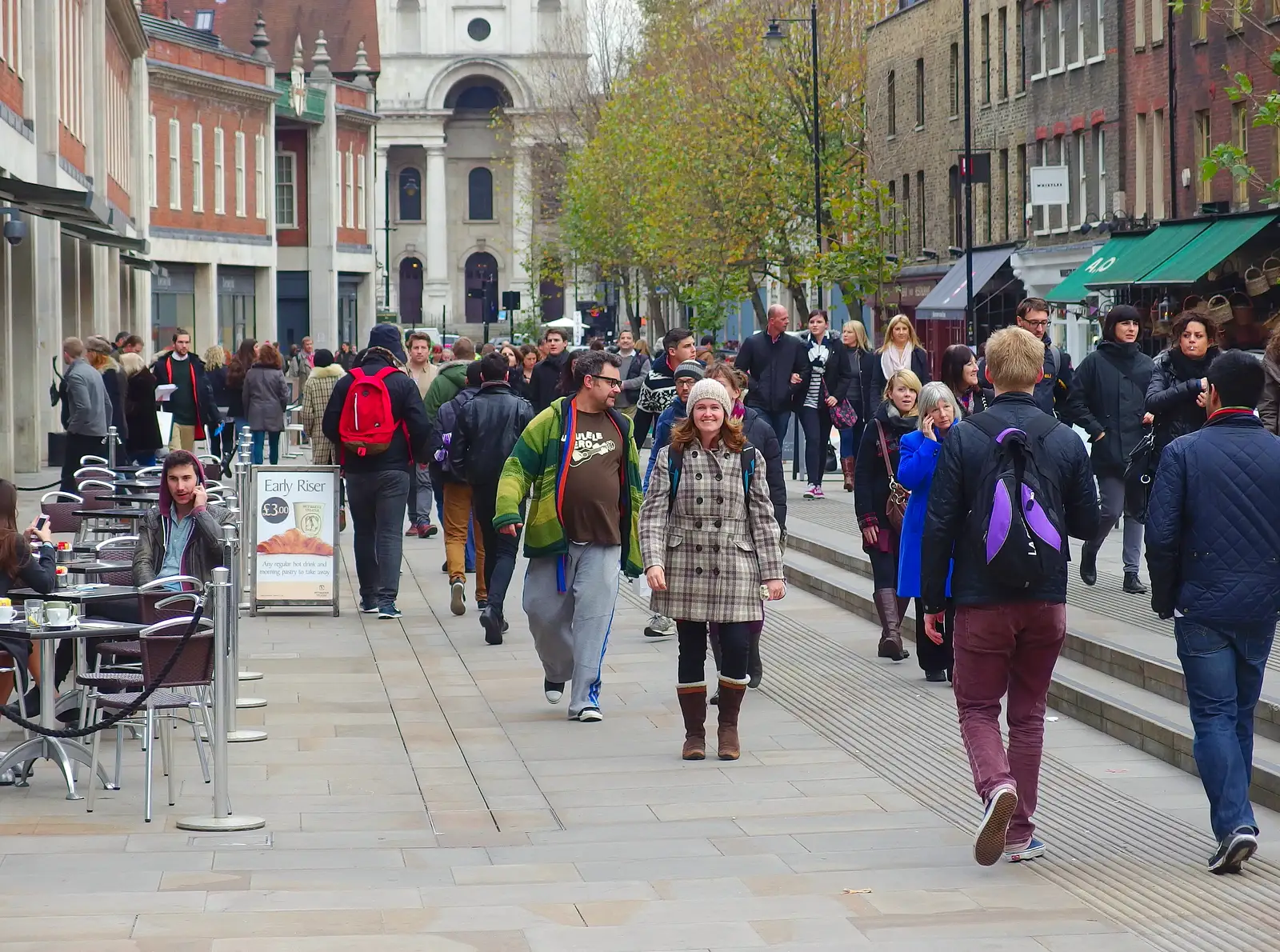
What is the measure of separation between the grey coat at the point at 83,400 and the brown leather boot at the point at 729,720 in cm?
1320

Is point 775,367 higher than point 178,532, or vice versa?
point 775,367

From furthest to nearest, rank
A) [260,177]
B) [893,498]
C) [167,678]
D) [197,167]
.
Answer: [260,177] → [197,167] → [893,498] → [167,678]

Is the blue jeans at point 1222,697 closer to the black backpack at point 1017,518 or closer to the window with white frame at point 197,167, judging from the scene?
the black backpack at point 1017,518

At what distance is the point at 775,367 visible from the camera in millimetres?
20297

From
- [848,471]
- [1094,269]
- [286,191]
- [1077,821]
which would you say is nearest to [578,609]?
[1077,821]

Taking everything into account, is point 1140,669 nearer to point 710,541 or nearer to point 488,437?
point 710,541

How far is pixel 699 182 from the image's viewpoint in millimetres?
48906

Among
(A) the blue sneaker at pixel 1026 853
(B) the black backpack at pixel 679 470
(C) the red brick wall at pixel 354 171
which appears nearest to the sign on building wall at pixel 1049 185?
(B) the black backpack at pixel 679 470

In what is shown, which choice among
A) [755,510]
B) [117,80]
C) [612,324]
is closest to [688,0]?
[612,324]

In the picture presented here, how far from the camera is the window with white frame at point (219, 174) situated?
2242 inches

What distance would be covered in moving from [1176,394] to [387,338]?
557 cm

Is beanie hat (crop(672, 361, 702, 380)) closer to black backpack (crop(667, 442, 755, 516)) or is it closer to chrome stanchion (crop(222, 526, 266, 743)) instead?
black backpack (crop(667, 442, 755, 516))

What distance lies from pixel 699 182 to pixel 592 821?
135 ft

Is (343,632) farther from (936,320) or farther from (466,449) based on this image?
(936,320)
